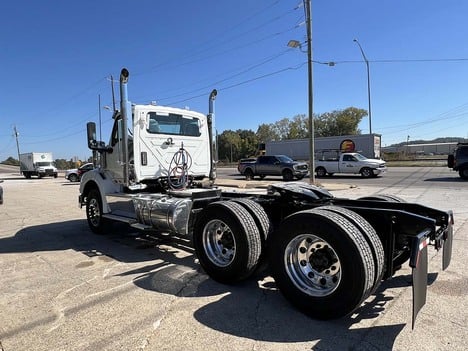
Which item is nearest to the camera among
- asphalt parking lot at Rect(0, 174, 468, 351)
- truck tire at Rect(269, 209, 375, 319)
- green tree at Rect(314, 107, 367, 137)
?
asphalt parking lot at Rect(0, 174, 468, 351)

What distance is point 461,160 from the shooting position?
66.1 feet

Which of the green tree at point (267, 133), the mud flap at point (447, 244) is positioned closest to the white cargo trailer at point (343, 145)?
the mud flap at point (447, 244)

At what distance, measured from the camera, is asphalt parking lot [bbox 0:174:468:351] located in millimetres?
3053

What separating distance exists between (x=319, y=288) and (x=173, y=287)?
69.5 inches

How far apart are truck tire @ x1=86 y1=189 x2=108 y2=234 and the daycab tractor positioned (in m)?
0.02

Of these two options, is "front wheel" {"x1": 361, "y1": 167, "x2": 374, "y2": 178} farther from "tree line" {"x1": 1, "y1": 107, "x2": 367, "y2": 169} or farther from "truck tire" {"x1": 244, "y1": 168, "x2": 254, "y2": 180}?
"tree line" {"x1": 1, "y1": 107, "x2": 367, "y2": 169}

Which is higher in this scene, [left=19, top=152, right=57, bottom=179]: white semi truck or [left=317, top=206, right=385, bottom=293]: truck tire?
[left=19, top=152, right=57, bottom=179]: white semi truck

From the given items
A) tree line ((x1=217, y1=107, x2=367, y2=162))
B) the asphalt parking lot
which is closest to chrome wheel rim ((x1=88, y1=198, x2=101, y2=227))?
the asphalt parking lot

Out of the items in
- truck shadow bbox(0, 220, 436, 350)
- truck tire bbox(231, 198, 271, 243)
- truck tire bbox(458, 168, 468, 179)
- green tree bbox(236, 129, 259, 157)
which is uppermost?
green tree bbox(236, 129, 259, 157)

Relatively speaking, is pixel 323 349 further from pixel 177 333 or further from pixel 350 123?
pixel 350 123

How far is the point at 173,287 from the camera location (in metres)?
4.36

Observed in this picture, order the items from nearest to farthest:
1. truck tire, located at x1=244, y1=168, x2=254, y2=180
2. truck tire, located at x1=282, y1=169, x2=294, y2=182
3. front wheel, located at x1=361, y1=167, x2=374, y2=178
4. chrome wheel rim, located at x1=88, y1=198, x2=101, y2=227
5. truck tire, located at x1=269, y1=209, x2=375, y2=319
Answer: truck tire, located at x1=269, y1=209, x2=375, y2=319 < chrome wheel rim, located at x1=88, y1=198, x2=101, y2=227 < front wheel, located at x1=361, y1=167, x2=374, y2=178 < truck tire, located at x1=282, y1=169, x2=294, y2=182 < truck tire, located at x1=244, y1=168, x2=254, y2=180

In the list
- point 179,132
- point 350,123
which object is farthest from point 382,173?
point 350,123

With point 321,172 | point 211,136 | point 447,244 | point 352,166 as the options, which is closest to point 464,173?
point 352,166
